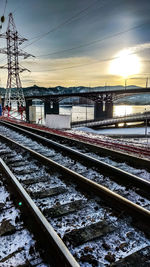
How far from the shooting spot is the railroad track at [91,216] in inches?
88.4

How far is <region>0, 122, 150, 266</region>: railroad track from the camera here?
7.37ft

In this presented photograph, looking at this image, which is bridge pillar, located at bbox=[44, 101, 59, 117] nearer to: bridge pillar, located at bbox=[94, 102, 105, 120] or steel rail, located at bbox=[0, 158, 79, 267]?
bridge pillar, located at bbox=[94, 102, 105, 120]

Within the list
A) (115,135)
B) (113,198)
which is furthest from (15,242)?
(115,135)

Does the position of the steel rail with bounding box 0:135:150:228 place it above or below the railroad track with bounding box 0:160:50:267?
above

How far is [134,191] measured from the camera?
3.75 metres

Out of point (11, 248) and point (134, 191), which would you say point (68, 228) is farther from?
point (134, 191)

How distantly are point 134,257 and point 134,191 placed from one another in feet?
5.65

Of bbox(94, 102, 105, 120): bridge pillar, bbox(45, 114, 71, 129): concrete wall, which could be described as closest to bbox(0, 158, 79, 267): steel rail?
bbox(45, 114, 71, 129): concrete wall

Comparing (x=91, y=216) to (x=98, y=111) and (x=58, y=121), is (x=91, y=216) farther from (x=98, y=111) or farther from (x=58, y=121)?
(x=98, y=111)

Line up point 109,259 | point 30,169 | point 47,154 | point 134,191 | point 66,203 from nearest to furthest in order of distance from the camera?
1. point 109,259
2. point 66,203
3. point 134,191
4. point 30,169
5. point 47,154

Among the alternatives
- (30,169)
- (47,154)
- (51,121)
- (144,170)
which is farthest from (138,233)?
(51,121)

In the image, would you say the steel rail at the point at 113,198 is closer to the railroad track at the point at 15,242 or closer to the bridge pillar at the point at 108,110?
the railroad track at the point at 15,242

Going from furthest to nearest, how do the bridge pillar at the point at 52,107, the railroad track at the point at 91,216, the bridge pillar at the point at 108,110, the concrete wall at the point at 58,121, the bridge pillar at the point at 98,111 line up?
1. the bridge pillar at the point at 52,107
2. the bridge pillar at the point at 108,110
3. the bridge pillar at the point at 98,111
4. the concrete wall at the point at 58,121
5. the railroad track at the point at 91,216

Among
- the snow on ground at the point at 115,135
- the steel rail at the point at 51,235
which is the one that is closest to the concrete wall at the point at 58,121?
the snow on ground at the point at 115,135
